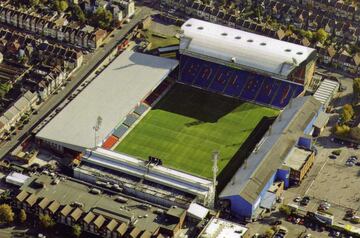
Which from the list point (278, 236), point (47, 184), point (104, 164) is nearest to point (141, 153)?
point (104, 164)

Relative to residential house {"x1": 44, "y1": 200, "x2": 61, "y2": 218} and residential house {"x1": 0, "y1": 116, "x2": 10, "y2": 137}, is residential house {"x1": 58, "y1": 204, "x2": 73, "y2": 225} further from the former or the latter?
residential house {"x1": 0, "y1": 116, "x2": 10, "y2": 137}

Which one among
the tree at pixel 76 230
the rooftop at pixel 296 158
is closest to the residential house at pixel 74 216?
the tree at pixel 76 230

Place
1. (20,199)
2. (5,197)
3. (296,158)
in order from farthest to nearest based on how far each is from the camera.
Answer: (296,158) → (5,197) → (20,199)

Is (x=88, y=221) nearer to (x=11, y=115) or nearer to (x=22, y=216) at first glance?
(x=22, y=216)

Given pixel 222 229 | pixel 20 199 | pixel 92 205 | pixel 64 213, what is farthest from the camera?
pixel 20 199

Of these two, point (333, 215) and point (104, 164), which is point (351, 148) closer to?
point (333, 215)

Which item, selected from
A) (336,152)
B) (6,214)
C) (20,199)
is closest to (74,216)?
(20,199)

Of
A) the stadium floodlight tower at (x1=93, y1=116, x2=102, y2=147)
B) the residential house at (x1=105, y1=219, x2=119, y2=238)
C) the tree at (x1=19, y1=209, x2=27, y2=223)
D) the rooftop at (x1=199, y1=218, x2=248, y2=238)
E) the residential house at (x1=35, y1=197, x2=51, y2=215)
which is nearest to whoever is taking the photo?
the residential house at (x1=105, y1=219, x2=119, y2=238)

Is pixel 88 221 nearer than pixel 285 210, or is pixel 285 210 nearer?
pixel 88 221

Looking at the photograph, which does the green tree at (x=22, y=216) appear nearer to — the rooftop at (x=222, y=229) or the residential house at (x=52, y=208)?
the residential house at (x=52, y=208)

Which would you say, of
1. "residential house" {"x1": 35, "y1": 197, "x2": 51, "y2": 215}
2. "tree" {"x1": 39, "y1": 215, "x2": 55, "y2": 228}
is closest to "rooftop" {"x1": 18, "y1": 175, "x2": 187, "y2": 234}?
"residential house" {"x1": 35, "y1": 197, "x2": 51, "y2": 215}

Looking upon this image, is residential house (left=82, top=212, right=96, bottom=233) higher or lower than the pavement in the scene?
lower
